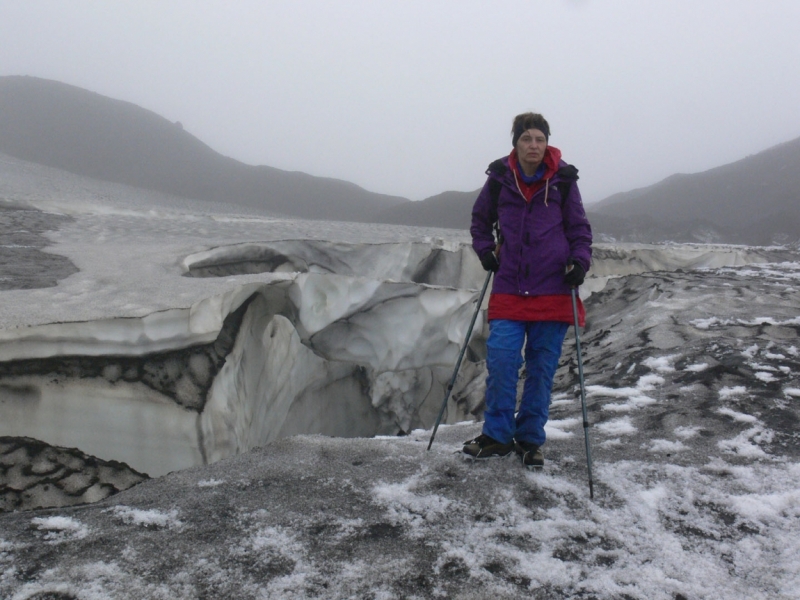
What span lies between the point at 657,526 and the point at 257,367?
2578 mm

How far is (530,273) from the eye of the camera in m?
1.80

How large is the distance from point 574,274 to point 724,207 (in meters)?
23.1

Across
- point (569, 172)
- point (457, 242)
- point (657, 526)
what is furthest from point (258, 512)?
point (457, 242)

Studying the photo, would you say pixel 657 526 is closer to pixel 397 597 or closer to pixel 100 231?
pixel 397 597

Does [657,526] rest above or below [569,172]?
below

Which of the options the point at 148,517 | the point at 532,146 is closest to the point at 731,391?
the point at 532,146

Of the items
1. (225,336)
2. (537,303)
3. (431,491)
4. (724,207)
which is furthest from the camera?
(724,207)

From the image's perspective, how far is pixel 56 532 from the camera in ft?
4.47

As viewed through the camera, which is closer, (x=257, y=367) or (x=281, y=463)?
(x=281, y=463)

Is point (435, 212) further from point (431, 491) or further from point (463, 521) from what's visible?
point (463, 521)

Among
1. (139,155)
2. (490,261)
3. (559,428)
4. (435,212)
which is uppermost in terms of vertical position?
(139,155)

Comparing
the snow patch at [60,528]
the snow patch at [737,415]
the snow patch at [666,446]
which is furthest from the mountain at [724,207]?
the snow patch at [60,528]

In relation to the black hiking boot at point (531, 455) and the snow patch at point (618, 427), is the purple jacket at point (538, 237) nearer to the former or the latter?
the black hiking boot at point (531, 455)

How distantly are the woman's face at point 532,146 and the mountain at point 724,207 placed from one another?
1344 cm
